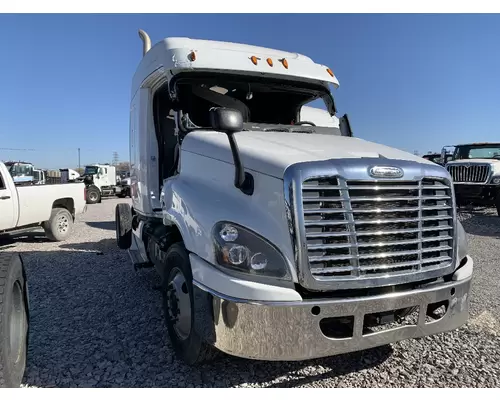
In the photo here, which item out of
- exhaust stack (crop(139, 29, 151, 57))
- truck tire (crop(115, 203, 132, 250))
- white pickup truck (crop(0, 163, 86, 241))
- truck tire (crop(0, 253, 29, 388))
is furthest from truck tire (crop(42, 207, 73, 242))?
truck tire (crop(0, 253, 29, 388))

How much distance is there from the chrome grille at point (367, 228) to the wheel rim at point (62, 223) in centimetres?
830

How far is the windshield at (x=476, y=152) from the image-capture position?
49.4ft

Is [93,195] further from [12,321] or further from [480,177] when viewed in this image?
[12,321]

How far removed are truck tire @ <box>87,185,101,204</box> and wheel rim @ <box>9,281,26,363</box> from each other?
21.4 meters

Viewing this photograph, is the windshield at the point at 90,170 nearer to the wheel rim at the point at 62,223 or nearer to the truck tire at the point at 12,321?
the wheel rim at the point at 62,223

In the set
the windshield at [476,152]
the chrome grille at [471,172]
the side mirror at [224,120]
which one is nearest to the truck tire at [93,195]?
the chrome grille at [471,172]

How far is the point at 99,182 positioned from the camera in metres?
25.3

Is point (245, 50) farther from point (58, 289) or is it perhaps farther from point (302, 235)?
point (58, 289)

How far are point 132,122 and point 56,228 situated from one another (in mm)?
4687

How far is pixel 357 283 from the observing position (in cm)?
253

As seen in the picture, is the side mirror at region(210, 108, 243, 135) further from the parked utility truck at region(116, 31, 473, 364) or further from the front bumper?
the front bumper

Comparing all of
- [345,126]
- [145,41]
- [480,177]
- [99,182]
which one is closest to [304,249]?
[345,126]

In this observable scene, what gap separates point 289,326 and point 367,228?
0.85m
